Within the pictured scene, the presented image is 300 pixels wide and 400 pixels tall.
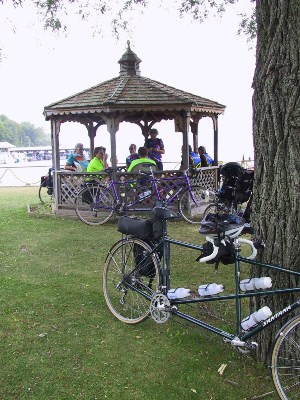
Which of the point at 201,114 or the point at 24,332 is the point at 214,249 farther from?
the point at 201,114

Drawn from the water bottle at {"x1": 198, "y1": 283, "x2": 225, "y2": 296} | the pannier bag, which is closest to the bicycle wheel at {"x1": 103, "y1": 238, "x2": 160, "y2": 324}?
the pannier bag

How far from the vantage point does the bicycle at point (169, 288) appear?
3.06 metres

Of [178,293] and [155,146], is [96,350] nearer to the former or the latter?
[178,293]

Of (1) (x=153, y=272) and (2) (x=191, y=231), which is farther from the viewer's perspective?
(2) (x=191, y=231)

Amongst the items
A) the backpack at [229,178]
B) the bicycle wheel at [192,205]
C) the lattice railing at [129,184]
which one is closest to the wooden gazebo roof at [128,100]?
the lattice railing at [129,184]

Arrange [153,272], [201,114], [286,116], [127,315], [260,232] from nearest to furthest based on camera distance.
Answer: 1. [286,116]
2. [260,232]
3. [153,272]
4. [127,315]
5. [201,114]

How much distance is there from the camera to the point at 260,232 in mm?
3516

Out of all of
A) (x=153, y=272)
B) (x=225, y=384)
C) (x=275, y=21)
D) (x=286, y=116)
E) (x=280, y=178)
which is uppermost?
(x=275, y=21)

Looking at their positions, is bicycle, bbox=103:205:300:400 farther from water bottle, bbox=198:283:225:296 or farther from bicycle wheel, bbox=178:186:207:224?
bicycle wheel, bbox=178:186:207:224

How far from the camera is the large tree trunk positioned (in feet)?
10.4

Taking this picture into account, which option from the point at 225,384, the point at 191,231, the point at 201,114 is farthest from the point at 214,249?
the point at 201,114

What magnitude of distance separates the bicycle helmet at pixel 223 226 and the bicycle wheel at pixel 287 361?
2.47 ft

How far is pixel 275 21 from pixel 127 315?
3.06m

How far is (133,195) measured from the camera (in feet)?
34.3
